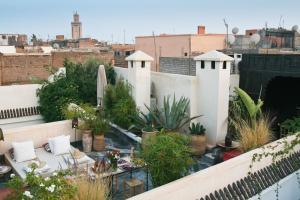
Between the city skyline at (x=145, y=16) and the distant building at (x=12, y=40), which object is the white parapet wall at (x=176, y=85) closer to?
the city skyline at (x=145, y=16)

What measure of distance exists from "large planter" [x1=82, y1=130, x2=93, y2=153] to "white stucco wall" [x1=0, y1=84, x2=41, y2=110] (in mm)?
4773

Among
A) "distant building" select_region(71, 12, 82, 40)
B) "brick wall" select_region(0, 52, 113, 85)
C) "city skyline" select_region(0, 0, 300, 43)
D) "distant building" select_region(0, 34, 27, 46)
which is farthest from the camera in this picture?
"distant building" select_region(71, 12, 82, 40)

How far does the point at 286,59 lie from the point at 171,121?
3.95m

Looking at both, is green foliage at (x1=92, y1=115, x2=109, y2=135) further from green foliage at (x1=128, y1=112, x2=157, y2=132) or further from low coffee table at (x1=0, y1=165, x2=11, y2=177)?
low coffee table at (x1=0, y1=165, x2=11, y2=177)

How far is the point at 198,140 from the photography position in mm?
8695

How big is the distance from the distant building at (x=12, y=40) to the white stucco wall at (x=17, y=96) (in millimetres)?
28765

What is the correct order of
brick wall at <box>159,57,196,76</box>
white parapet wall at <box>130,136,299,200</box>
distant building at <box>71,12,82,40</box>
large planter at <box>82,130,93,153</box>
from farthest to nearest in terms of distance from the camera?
distant building at <box>71,12,82,40</box>, brick wall at <box>159,57,196,76</box>, large planter at <box>82,130,93,153</box>, white parapet wall at <box>130,136,299,200</box>


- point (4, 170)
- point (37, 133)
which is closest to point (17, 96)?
point (37, 133)

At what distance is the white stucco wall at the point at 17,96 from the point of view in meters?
11.9

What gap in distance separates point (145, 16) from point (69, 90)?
2349 centimetres

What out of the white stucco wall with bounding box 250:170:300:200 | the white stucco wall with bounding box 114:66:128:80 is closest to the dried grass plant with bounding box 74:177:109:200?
the white stucco wall with bounding box 250:170:300:200

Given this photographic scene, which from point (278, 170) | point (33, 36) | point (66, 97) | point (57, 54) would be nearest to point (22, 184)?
point (278, 170)

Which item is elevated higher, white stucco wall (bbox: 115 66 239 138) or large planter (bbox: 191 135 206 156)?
white stucco wall (bbox: 115 66 239 138)

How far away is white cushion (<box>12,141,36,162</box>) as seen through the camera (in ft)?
24.1
